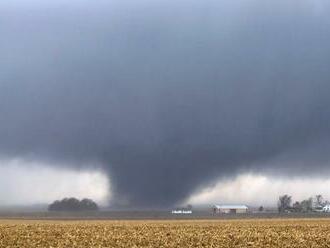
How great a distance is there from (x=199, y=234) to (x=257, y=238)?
21.9 feet

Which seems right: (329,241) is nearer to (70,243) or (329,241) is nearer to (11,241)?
(70,243)

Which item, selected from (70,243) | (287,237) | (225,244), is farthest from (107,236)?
(287,237)

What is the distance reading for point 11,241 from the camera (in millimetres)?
53719

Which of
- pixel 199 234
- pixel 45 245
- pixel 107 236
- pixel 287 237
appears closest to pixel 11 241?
pixel 45 245

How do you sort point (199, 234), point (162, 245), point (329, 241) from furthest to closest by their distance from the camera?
1. point (199, 234)
2. point (329, 241)
3. point (162, 245)

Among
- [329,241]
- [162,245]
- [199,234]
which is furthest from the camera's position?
[199,234]

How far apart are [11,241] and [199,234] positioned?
1995 centimetres

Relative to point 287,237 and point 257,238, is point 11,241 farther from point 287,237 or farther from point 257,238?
point 287,237

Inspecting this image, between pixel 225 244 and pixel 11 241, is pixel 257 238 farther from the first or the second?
pixel 11 241

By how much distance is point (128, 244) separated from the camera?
52.4 metres

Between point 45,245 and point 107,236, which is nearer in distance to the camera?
point 45,245

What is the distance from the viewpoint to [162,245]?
170ft

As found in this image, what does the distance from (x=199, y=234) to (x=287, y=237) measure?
30.8 ft

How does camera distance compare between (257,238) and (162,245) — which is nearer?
(162,245)
